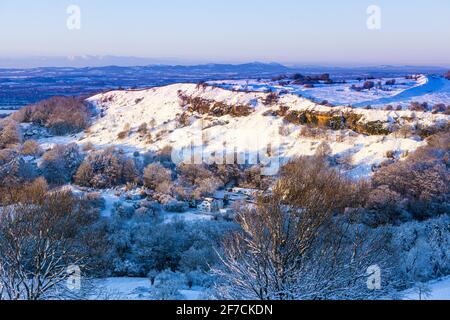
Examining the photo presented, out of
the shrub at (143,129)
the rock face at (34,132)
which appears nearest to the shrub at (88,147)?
A: the shrub at (143,129)

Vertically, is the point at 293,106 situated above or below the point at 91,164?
above

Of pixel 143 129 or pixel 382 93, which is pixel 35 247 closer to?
pixel 143 129

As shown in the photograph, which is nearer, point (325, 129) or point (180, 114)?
point (325, 129)

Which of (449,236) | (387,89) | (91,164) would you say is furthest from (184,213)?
(387,89)

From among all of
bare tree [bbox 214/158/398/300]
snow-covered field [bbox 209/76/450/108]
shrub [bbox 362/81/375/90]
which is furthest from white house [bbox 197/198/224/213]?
shrub [bbox 362/81/375/90]

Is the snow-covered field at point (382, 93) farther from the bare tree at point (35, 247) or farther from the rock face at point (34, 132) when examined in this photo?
the bare tree at point (35, 247)
